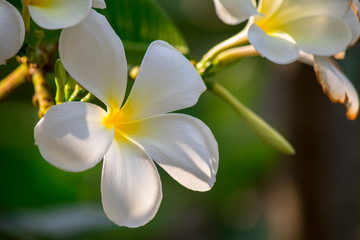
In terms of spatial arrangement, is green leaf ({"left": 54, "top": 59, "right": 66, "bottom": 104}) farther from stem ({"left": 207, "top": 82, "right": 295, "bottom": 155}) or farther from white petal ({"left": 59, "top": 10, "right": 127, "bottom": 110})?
stem ({"left": 207, "top": 82, "right": 295, "bottom": 155})

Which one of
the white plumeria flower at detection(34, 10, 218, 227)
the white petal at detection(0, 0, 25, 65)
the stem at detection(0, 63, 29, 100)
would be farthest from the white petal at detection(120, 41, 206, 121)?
the stem at detection(0, 63, 29, 100)

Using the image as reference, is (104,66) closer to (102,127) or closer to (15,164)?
(102,127)

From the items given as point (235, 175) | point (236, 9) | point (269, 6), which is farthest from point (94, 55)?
point (235, 175)

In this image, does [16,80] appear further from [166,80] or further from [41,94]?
[166,80]

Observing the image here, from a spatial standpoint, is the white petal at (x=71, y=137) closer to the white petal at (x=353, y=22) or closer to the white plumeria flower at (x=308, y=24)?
the white plumeria flower at (x=308, y=24)

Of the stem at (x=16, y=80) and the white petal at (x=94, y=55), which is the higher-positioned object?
the white petal at (x=94, y=55)

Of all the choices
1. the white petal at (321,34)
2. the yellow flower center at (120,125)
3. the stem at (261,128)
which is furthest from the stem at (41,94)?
the white petal at (321,34)
